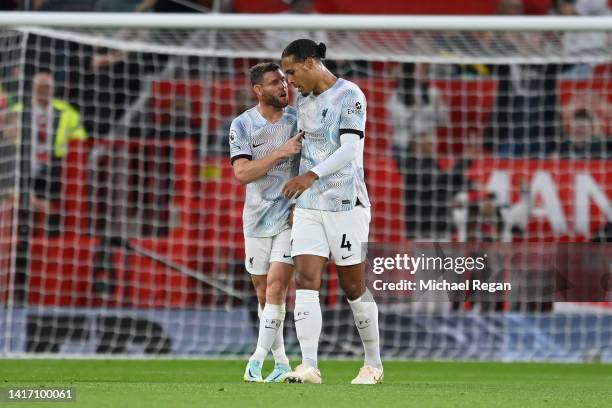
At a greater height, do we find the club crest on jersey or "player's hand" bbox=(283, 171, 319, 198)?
the club crest on jersey

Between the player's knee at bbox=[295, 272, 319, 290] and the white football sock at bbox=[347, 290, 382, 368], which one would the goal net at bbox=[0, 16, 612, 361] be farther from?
the player's knee at bbox=[295, 272, 319, 290]

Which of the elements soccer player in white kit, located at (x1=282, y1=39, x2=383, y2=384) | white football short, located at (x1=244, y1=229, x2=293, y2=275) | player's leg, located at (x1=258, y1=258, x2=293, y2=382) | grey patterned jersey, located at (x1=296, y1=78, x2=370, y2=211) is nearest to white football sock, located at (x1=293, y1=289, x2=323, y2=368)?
soccer player in white kit, located at (x1=282, y1=39, x2=383, y2=384)

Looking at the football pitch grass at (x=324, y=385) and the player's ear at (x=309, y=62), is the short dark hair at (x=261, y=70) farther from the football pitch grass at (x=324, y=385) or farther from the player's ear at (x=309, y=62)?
the football pitch grass at (x=324, y=385)

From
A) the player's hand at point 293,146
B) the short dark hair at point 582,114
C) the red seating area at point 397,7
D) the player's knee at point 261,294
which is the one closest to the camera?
the player's hand at point 293,146

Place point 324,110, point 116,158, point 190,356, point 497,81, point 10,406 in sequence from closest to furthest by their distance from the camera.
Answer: point 10,406 < point 324,110 < point 190,356 < point 116,158 < point 497,81

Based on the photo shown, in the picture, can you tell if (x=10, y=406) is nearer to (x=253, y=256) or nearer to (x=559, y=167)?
(x=253, y=256)

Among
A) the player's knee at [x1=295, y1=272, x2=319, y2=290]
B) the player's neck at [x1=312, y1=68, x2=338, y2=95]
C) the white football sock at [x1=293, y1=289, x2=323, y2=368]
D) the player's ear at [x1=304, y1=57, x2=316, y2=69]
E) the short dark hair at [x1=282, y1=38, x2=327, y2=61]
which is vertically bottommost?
the white football sock at [x1=293, y1=289, x2=323, y2=368]

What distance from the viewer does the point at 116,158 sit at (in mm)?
11445

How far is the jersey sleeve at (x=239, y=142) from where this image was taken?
24.9ft

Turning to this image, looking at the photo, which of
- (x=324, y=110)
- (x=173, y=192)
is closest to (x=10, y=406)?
(x=324, y=110)

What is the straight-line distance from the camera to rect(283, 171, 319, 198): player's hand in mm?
6875

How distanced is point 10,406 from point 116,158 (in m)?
6.16

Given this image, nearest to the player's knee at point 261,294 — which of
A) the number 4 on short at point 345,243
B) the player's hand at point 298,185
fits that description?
the number 4 on short at point 345,243

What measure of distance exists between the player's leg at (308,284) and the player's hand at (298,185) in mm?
259
